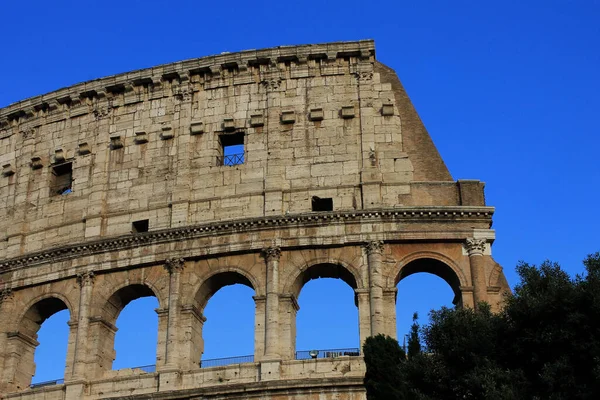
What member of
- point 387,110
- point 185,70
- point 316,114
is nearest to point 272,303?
point 316,114

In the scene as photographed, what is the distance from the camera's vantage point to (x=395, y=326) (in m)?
27.8

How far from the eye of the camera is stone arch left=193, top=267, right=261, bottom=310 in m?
29.3

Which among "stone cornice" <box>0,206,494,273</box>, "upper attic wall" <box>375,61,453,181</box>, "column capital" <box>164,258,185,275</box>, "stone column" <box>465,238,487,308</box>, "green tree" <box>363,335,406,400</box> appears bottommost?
"green tree" <box>363,335,406,400</box>

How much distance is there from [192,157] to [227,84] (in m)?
2.73

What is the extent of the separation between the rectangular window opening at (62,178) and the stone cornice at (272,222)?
3.08 m

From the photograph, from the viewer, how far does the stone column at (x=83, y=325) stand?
95.5 ft

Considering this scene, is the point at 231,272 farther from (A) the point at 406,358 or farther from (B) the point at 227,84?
(A) the point at 406,358

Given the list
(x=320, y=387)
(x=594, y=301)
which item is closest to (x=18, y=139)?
(x=320, y=387)

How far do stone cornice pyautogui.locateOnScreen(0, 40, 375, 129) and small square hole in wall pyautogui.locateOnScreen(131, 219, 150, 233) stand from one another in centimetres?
486

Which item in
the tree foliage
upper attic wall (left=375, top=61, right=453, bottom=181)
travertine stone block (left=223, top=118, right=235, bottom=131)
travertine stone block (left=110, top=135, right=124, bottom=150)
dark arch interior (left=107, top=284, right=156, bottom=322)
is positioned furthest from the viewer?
travertine stone block (left=110, top=135, right=124, bottom=150)

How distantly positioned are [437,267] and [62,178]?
13069 mm

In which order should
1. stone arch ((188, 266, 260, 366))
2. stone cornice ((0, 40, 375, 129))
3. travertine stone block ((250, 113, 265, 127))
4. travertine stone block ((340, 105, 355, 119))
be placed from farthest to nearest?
stone cornice ((0, 40, 375, 129)) < travertine stone block ((250, 113, 265, 127)) < travertine stone block ((340, 105, 355, 119)) < stone arch ((188, 266, 260, 366))

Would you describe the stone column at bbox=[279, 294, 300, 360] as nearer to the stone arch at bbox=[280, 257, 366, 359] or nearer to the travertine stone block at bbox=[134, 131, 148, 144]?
the stone arch at bbox=[280, 257, 366, 359]

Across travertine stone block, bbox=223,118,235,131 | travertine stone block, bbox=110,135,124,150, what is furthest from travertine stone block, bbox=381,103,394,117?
travertine stone block, bbox=110,135,124,150
